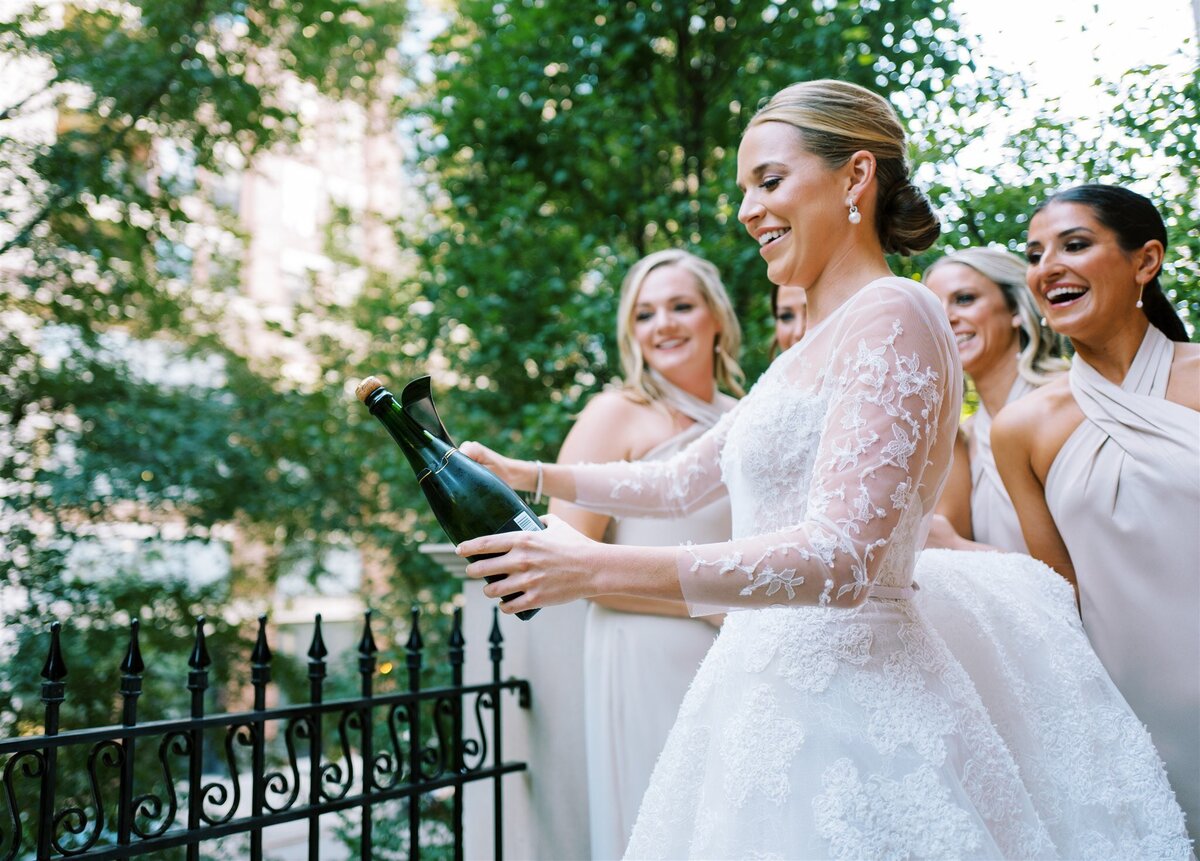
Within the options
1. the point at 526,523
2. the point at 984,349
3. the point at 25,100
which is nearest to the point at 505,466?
the point at 526,523

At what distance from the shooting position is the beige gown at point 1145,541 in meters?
2.29

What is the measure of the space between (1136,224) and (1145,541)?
0.86 meters

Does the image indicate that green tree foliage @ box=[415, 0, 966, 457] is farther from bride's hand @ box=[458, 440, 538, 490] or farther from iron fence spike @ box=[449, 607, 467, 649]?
bride's hand @ box=[458, 440, 538, 490]

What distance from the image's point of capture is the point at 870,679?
1808mm

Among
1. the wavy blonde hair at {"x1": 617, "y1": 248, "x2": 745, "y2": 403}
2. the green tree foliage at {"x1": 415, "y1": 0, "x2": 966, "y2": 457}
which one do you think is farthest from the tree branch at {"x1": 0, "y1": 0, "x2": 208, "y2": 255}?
the wavy blonde hair at {"x1": 617, "y1": 248, "x2": 745, "y2": 403}

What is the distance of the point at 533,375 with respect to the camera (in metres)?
6.82

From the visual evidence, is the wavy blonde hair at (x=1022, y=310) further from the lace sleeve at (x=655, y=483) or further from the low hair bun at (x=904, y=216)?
the lace sleeve at (x=655, y=483)

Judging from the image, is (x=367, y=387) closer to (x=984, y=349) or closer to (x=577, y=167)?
(x=984, y=349)

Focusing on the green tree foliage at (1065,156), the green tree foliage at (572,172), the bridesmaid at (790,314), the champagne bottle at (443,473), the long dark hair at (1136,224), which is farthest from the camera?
the green tree foliage at (572,172)

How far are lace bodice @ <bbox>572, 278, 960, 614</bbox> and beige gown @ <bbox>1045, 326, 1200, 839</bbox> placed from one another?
74 cm

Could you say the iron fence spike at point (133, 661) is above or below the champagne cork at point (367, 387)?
below

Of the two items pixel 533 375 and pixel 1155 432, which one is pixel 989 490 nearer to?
pixel 1155 432

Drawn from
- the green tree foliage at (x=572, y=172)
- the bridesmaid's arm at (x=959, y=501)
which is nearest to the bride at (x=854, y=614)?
the bridesmaid's arm at (x=959, y=501)

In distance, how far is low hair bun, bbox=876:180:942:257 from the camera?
7.00 feet
